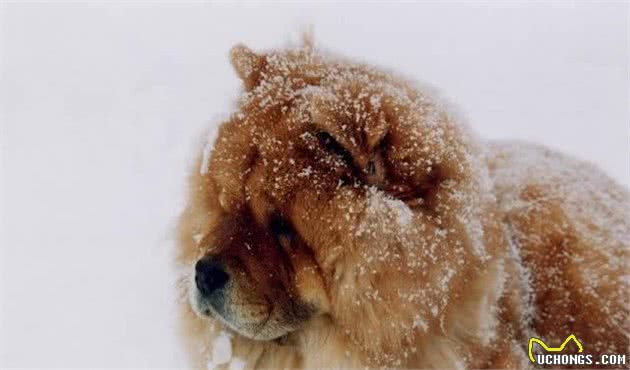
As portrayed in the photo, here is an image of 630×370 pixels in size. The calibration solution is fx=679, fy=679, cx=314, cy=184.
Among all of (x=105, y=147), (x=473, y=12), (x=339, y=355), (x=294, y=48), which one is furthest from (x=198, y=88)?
(x=339, y=355)

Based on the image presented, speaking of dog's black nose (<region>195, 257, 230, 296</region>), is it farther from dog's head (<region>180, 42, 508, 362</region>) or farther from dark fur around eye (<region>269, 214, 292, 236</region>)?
dark fur around eye (<region>269, 214, 292, 236</region>)

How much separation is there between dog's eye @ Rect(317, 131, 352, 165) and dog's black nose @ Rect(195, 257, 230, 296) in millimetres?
543

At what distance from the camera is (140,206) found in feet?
18.9

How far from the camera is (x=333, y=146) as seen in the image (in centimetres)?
229

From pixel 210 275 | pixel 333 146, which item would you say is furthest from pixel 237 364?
pixel 333 146

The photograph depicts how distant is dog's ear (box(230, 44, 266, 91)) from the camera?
263 cm

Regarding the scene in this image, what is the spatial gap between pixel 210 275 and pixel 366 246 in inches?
21.2

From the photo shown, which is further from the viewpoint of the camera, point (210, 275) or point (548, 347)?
point (548, 347)

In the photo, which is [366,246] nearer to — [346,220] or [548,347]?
[346,220]

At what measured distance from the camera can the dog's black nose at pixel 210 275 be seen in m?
2.29

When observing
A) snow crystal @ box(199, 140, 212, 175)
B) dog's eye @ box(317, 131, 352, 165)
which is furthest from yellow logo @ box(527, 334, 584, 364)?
snow crystal @ box(199, 140, 212, 175)

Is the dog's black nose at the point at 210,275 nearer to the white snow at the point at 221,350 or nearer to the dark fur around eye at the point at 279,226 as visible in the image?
the dark fur around eye at the point at 279,226

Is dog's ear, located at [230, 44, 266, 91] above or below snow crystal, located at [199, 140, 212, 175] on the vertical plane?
above

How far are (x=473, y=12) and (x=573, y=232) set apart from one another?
7.35 m
